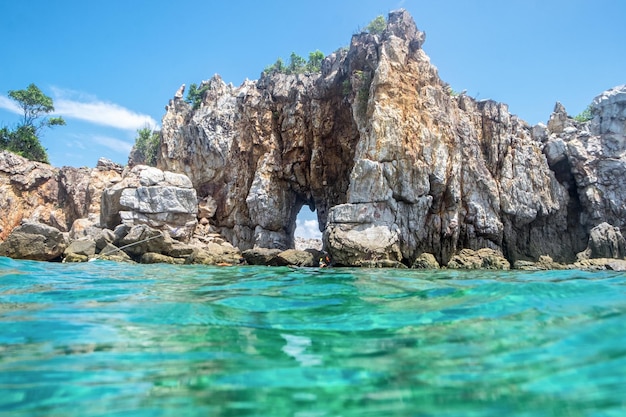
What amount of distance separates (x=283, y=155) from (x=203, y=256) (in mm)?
12474

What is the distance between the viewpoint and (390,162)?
21172 mm

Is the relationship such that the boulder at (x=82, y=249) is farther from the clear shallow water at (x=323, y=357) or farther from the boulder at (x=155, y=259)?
the clear shallow water at (x=323, y=357)

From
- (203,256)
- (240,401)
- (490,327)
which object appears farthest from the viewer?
(203,256)

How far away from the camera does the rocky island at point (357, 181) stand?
19312 millimetres

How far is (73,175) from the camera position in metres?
29.7

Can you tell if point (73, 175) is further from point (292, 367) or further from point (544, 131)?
point (544, 131)

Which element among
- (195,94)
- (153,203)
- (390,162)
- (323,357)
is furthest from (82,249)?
(195,94)

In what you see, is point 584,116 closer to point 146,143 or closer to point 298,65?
point 298,65

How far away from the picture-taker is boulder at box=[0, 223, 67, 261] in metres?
15.4

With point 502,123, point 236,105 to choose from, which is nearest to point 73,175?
point 236,105

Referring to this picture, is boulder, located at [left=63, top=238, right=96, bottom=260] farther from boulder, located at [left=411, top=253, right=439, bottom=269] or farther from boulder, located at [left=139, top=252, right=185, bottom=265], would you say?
boulder, located at [left=411, top=253, right=439, bottom=269]

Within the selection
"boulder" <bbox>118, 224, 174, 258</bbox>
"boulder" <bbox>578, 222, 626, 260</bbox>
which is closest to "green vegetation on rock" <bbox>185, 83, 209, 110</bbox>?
"boulder" <bbox>118, 224, 174, 258</bbox>

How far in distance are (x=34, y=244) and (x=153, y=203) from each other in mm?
8870

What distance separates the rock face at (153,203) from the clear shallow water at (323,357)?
20.2 metres
